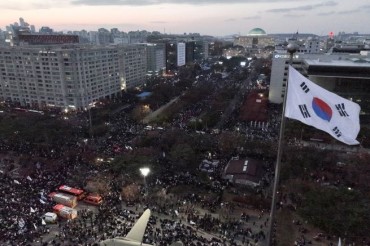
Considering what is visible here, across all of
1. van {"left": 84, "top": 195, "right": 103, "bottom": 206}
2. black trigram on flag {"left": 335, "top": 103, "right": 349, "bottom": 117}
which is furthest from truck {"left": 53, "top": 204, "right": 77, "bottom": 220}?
black trigram on flag {"left": 335, "top": 103, "right": 349, "bottom": 117}

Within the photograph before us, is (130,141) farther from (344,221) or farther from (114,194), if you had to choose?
(344,221)

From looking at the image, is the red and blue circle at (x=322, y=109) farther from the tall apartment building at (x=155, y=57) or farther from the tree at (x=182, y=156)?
the tall apartment building at (x=155, y=57)

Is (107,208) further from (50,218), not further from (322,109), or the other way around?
→ (322,109)

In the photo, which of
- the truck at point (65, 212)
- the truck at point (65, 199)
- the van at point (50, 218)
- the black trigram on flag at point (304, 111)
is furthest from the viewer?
the truck at point (65, 199)

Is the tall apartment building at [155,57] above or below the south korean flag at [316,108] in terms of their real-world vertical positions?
below

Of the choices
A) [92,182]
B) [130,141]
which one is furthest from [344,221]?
[130,141]

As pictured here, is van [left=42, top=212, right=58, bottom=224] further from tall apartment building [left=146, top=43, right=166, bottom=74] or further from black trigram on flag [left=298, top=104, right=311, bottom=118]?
tall apartment building [left=146, top=43, right=166, bottom=74]

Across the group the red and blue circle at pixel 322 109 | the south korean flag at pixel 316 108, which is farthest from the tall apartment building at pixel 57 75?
the red and blue circle at pixel 322 109

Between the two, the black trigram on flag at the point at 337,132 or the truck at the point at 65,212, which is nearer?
the black trigram on flag at the point at 337,132
